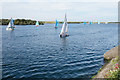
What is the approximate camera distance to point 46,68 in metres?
22.6

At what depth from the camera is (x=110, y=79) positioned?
13.7 m

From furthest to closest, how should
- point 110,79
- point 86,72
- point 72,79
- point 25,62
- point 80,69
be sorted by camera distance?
point 25,62 → point 80,69 → point 86,72 → point 72,79 → point 110,79

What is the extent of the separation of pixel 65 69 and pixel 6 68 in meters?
10.6

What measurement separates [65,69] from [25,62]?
8.70 meters

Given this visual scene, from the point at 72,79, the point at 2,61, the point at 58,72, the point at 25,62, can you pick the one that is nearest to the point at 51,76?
the point at 58,72

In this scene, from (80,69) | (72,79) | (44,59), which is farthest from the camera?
(44,59)

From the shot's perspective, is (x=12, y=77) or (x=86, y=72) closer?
(x=12, y=77)

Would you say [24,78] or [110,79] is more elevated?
[110,79]

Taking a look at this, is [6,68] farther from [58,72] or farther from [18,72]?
[58,72]

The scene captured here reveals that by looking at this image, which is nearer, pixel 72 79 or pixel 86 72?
pixel 72 79

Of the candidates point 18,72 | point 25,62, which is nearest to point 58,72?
point 18,72

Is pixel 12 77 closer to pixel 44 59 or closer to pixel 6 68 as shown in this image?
pixel 6 68

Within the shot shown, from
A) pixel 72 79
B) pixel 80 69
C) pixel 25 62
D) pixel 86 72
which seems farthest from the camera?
pixel 25 62

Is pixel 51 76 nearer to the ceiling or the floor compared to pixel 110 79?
nearer to the floor
